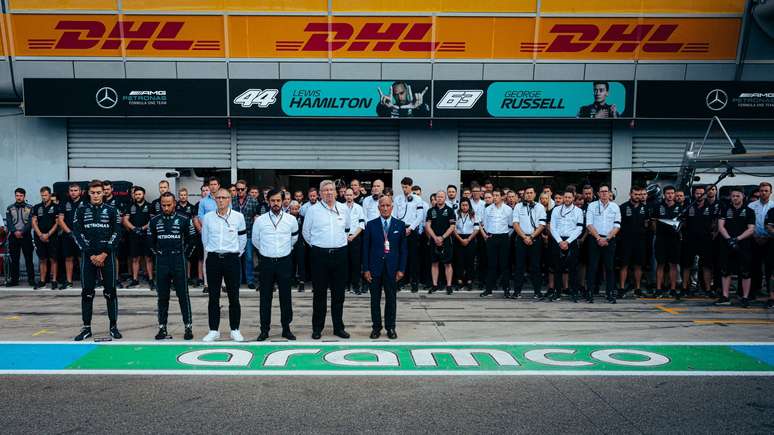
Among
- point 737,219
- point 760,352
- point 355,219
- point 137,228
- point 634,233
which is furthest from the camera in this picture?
point 137,228

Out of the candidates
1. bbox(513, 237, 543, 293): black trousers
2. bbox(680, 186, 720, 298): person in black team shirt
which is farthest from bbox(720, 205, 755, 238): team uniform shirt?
bbox(513, 237, 543, 293): black trousers

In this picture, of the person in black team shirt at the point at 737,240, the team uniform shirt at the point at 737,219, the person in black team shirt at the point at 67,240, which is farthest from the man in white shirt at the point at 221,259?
the team uniform shirt at the point at 737,219

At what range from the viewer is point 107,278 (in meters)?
7.32

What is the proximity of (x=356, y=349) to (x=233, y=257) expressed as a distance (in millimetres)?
2028

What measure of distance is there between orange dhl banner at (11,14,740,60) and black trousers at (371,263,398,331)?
8.22 m

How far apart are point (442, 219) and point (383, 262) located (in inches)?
148

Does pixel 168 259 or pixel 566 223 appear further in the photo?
pixel 566 223

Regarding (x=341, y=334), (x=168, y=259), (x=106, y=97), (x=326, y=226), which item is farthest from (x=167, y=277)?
(x=106, y=97)

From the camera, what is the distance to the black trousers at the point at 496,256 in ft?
→ 35.2

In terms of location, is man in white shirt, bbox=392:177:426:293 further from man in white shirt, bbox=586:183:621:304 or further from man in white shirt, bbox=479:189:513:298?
man in white shirt, bbox=586:183:621:304

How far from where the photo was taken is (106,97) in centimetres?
1366

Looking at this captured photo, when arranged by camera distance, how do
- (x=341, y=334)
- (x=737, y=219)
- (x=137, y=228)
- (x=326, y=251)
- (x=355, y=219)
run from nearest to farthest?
(x=326, y=251)
(x=341, y=334)
(x=355, y=219)
(x=737, y=219)
(x=137, y=228)

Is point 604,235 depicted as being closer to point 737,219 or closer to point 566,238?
point 566,238

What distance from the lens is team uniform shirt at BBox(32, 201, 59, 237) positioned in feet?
37.8
